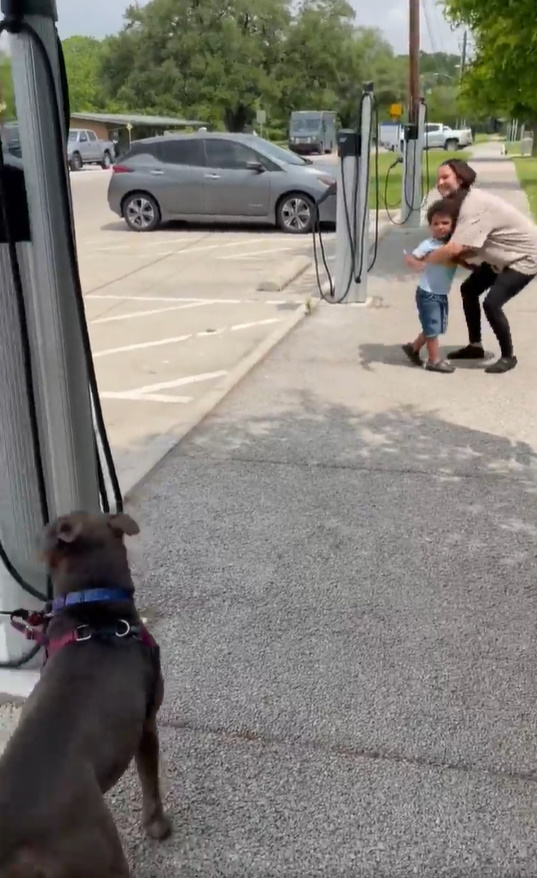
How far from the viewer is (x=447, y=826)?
8.90 feet

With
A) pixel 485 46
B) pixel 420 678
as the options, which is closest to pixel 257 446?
pixel 420 678

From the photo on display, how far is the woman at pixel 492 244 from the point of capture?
6.66 m

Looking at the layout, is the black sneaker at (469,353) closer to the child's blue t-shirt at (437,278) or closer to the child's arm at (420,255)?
the child's blue t-shirt at (437,278)

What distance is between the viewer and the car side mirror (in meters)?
16.4

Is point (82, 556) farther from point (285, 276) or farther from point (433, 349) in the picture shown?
point (285, 276)

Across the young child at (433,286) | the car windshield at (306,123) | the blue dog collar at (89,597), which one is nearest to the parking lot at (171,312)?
the young child at (433,286)

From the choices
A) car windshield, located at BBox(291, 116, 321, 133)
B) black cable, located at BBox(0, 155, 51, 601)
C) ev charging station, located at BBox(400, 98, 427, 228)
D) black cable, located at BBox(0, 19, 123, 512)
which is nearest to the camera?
black cable, located at BBox(0, 19, 123, 512)

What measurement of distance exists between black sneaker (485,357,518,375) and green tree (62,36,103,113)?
7776cm

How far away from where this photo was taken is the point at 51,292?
2.99 meters

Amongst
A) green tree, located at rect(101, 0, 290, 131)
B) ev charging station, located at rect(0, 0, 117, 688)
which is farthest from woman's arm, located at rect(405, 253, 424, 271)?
green tree, located at rect(101, 0, 290, 131)

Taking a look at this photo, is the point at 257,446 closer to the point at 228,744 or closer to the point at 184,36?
the point at 228,744

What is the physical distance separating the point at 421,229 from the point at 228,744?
50.0 ft

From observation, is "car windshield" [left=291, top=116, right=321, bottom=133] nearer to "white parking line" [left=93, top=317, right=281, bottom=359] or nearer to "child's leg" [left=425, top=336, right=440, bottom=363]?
"white parking line" [left=93, top=317, right=281, bottom=359]

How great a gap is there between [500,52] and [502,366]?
8.04 metres
